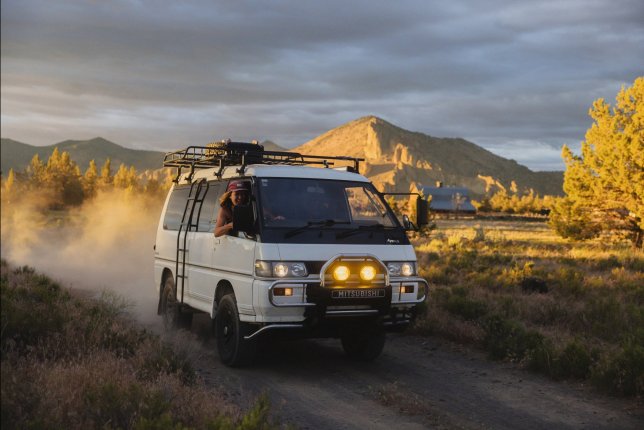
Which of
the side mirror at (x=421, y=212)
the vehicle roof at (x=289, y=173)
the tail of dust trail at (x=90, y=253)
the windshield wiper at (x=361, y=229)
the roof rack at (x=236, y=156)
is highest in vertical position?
the roof rack at (x=236, y=156)

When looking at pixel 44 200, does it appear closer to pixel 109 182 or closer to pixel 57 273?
pixel 109 182

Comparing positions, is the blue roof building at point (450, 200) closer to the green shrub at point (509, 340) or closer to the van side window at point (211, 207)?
the green shrub at point (509, 340)

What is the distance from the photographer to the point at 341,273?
26.2 ft

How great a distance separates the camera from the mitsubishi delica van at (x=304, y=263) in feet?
26.0

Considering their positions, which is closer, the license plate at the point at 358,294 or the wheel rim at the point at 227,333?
the license plate at the point at 358,294

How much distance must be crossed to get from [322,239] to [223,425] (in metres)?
3.74

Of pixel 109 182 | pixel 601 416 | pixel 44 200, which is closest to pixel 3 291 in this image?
pixel 601 416

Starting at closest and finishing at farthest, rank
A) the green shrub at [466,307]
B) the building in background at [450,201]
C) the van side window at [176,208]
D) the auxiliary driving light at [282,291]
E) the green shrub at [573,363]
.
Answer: the auxiliary driving light at [282,291] → the green shrub at [573,363] → the van side window at [176,208] → the green shrub at [466,307] → the building in background at [450,201]

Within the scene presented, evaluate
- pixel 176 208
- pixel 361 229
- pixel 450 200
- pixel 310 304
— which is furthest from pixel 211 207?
pixel 450 200

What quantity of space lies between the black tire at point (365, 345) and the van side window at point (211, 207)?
8.24 ft

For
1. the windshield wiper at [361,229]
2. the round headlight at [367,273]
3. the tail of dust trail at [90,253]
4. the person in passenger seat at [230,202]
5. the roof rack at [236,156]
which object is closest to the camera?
the round headlight at [367,273]

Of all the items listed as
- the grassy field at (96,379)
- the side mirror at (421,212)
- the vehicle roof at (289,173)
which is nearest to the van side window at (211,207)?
the vehicle roof at (289,173)

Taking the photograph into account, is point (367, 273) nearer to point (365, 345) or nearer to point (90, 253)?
point (365, 345)

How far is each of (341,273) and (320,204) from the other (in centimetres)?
133
